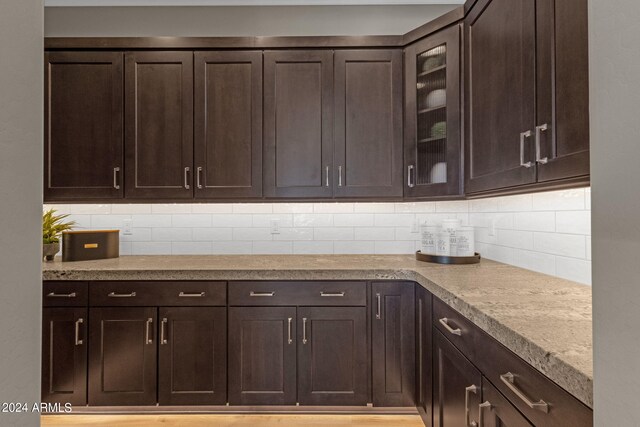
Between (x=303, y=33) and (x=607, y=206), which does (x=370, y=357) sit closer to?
(x=607, y=206)

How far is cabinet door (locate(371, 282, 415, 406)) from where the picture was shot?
1904 mm

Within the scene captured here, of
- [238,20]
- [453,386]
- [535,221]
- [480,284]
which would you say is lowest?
[453,386]

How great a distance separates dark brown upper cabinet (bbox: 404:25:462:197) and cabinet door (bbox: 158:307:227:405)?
1.47m

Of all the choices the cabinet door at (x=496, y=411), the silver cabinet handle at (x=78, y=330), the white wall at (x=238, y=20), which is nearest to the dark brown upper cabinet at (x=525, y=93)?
the cabinet door at (x=496, y=411)

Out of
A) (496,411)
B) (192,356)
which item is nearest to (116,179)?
(192,356)

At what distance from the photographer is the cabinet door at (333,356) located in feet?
6.28

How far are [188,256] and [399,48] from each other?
6.81 feet

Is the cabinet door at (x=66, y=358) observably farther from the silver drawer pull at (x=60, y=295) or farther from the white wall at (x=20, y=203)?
the white wall at (x=20, y=203)

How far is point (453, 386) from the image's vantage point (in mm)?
1341

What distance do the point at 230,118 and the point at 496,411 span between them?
207cm

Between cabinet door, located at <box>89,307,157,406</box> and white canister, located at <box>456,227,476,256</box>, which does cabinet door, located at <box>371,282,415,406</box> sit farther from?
cabinet door, located at <box>89,307,157,406</box>

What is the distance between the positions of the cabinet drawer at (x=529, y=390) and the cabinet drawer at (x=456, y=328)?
0.22ft

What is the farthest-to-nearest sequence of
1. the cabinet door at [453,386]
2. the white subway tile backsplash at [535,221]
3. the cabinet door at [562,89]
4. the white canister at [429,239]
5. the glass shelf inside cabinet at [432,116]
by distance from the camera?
the white canister at [429,239], the glass shelf inside cabinet at [432,116], the white subway tile backsplash at [535,221], the cabinet door at [453,386], the cabinet door at [562,89]

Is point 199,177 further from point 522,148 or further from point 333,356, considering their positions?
point 522,148
